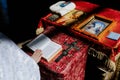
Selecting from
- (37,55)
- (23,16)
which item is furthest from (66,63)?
(23,16)

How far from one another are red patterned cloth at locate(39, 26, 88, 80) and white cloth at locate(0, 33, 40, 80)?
224 millimetres

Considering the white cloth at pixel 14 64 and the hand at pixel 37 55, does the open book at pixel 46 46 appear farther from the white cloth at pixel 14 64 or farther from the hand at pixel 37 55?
the white cloth at pixel 14 64

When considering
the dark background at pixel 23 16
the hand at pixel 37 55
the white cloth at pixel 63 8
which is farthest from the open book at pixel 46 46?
the dark background at pixel 23 16

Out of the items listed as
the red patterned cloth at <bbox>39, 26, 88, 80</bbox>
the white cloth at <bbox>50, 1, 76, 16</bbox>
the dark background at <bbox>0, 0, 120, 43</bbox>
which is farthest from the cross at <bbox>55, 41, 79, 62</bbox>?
the dark background at <bbox>0, 0, 120, 43</bbox>

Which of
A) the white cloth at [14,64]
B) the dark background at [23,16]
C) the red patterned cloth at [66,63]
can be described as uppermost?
the white cloth at [14,64]

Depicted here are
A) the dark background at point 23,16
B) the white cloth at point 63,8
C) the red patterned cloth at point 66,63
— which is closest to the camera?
the red patterned cloth at point 66,63

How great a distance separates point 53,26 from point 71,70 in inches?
24.6

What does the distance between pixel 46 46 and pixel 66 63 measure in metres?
0.29

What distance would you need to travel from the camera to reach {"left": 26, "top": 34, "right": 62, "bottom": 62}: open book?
2057mm

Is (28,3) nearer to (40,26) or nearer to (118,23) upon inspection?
(40,26)

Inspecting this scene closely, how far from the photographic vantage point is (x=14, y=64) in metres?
1.69

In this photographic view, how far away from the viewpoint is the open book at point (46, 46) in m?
2.06

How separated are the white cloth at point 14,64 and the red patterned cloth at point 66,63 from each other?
0.22 meters

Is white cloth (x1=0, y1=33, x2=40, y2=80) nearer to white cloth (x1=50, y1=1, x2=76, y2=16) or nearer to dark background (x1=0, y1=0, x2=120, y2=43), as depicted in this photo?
white cloth (x1=50, y1=1, x2=76, y2=16)
